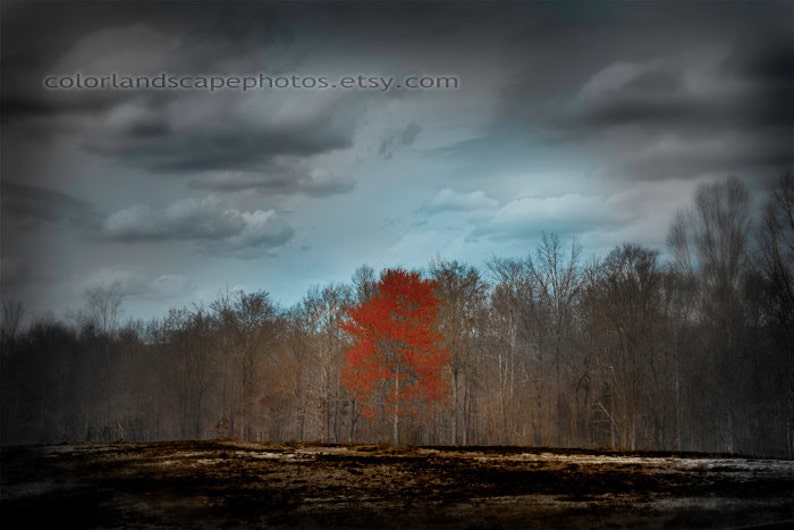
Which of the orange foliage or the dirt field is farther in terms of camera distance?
the orange foliage

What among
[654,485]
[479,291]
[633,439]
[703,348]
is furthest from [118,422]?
[654,485]

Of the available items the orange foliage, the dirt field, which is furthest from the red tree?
the dirt field

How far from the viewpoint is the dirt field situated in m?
8.46

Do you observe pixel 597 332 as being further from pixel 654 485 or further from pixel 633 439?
pixel 654 485

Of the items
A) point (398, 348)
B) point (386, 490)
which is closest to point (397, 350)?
point (398, 348)

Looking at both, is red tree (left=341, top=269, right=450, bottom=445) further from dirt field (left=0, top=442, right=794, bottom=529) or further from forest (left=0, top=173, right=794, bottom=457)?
dirt field (left=0, top=442, right=794, bottom=529)

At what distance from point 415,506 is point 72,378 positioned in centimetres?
2594

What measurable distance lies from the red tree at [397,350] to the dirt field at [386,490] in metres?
10.4

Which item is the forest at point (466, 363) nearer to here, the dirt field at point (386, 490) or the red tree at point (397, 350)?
the red tree at point (397, 350)

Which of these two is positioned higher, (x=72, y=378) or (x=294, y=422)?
(x=72, y=378)

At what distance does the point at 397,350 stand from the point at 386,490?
14979 millimetres

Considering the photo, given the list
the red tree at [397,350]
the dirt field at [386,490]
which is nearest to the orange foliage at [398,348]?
the red tree at [397,350]

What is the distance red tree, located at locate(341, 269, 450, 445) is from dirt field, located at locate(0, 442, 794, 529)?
1041 centimetres

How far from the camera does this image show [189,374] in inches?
1268
